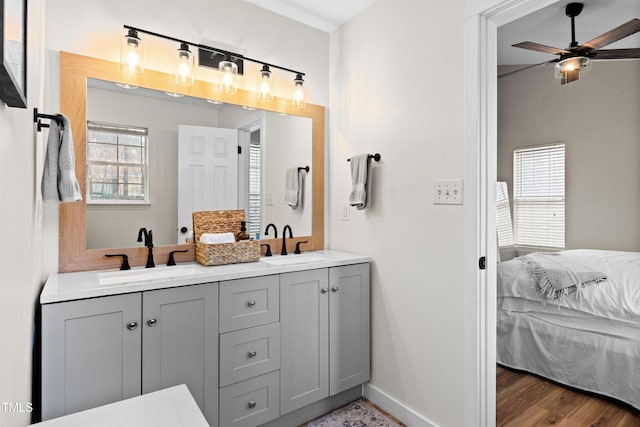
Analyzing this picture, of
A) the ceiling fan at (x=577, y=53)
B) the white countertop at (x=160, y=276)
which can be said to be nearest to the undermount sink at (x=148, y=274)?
the white countertop at (x=160, y=276)

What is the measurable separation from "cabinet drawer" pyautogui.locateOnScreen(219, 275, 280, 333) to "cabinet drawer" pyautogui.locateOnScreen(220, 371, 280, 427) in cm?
28

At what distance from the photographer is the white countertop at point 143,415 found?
3.26 ft

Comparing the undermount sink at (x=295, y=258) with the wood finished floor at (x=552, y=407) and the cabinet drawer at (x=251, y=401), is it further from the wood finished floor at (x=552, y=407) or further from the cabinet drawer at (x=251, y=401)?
the wood finished floor at (x=552, y=407)

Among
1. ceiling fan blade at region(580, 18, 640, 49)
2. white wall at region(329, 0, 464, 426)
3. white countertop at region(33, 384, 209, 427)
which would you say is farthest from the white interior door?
ceiling fan blade at region(580, 18, 640, 49)

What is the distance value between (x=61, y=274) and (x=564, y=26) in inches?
166

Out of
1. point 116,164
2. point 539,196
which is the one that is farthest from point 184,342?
point 539,196

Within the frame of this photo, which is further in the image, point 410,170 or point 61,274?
point 410,170

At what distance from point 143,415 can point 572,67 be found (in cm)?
352

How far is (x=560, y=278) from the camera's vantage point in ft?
7.95

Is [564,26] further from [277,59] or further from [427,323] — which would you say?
[427,323]


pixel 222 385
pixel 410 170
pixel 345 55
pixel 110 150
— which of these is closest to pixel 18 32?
pixel 110 150

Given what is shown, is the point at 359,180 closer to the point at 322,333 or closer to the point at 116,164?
the point at 322,333

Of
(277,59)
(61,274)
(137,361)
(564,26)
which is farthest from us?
(564,26)

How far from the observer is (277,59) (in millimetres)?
2361
